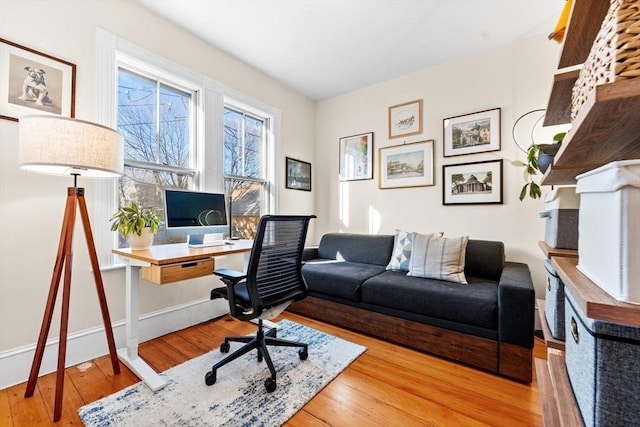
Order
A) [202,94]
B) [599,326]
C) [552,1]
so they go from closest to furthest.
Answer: [599,326]
[552,1]
[202,94]

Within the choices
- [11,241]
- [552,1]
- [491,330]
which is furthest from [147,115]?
[552,1]

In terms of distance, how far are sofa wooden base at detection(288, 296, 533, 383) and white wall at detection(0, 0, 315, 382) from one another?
1372 mm

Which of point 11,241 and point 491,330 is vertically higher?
point 11,241

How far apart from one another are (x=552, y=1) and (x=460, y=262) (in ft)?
6.92

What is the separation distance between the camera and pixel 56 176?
6.07 feet

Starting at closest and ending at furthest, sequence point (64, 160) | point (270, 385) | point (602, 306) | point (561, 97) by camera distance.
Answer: point (602, 306) < point (561, 97) < point (64, 160) < point (270, 385)

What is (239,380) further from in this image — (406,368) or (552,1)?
(552,1)

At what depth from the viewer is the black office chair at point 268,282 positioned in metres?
1.64

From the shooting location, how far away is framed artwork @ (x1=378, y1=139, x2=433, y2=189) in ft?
10.1

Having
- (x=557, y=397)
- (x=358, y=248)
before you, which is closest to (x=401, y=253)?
(x=358, y=248)

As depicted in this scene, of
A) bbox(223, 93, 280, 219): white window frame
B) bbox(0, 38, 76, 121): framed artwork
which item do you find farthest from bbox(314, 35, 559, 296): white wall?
bbox(0, 38, 76, 121): framed artwork

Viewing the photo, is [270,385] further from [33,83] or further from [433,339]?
[33,83]

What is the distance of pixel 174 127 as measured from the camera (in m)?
2.58

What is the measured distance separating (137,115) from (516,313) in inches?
126
